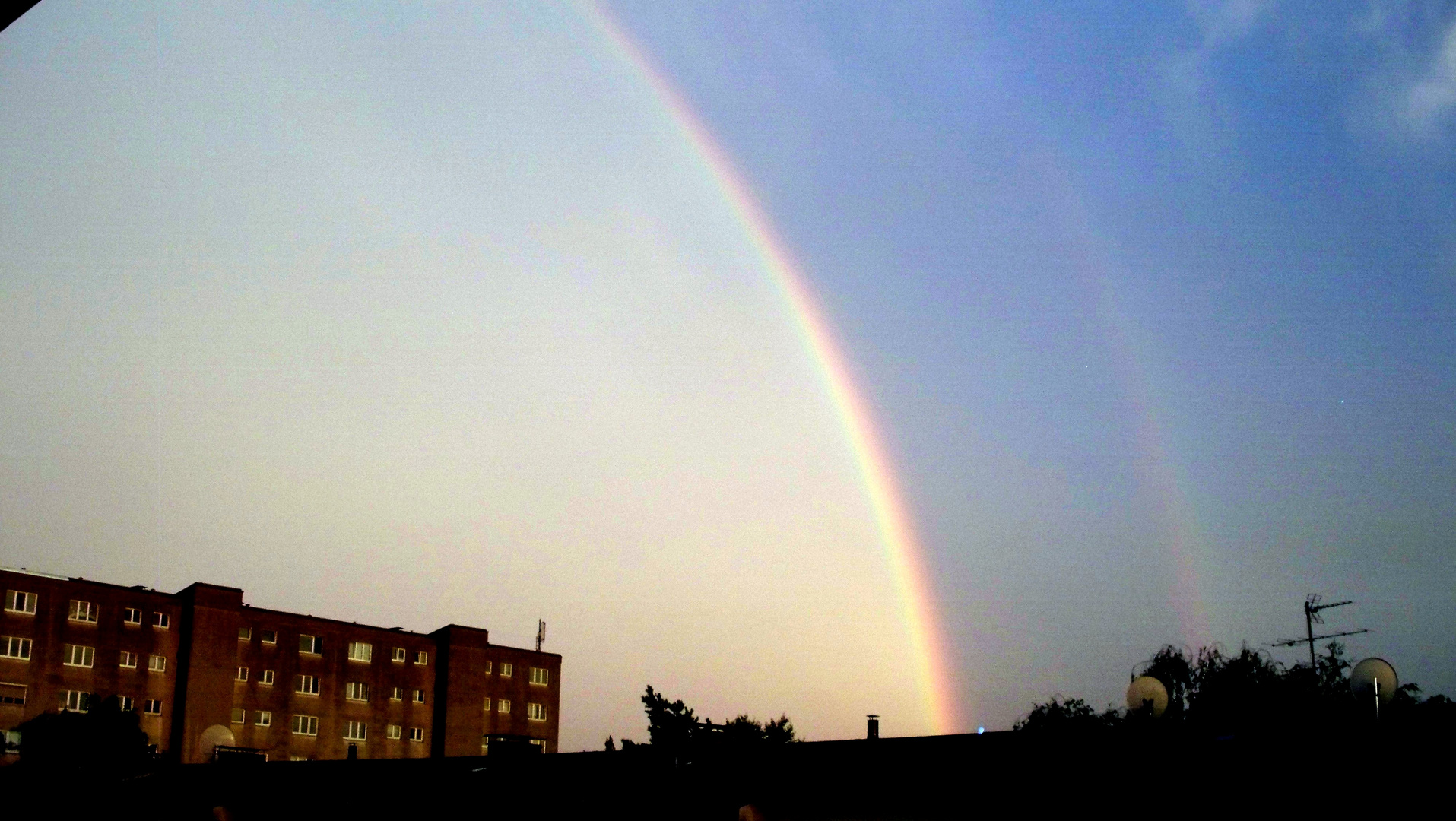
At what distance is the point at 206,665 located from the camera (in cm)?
8944

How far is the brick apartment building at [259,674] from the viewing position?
83.2m

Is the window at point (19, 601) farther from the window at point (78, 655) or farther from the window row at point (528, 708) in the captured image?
the window row at point (528, 708)

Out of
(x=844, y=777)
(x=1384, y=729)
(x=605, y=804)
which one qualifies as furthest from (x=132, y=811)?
(x=1384, y=729)

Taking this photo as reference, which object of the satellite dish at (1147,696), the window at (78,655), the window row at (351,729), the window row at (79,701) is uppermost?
the window at (78,655)

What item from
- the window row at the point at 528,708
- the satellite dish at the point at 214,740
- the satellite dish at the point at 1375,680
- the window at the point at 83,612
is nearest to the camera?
the satellite dish at the point at 1375,680

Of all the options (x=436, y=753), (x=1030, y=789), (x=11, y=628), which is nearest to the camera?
(x=1030, y=789)

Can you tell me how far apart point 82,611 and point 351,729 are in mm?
20853

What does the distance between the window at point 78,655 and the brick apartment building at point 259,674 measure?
92 mm

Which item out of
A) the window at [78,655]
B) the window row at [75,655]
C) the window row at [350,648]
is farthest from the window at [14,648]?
the window row at [350,648]

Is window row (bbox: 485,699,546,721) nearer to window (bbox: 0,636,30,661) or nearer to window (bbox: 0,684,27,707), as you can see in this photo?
window (bbox: 0,684,27,707)

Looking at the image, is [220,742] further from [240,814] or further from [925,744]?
[925,744]

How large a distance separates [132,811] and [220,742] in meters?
1.96

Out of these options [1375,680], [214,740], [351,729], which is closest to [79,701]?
[351,729]

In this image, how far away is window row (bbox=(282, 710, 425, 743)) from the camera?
92.4m
